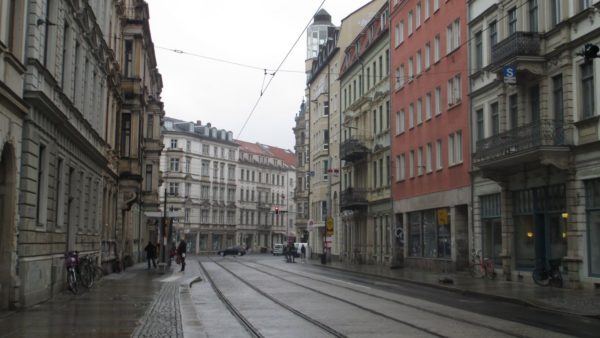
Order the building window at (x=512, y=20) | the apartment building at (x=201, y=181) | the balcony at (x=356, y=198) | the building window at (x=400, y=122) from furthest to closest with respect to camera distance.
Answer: the apartment building at (x=201, y=181), the balcony at (x=356, y=198), the building window at (x=400, y=122), the building window at (x=512, y=20)

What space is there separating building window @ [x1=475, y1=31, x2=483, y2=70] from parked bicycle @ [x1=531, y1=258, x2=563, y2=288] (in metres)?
11.5

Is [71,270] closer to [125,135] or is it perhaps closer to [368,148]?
[125,135]

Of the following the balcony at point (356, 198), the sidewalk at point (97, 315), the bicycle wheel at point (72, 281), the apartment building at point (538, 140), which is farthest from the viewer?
the balcony at point (356, 198)

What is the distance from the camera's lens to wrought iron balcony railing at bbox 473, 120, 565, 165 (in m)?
25.6

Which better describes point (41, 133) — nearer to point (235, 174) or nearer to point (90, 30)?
point (90, 30)

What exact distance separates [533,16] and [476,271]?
11.6 meters

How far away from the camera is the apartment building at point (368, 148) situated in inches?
1978

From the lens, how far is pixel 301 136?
365 ft

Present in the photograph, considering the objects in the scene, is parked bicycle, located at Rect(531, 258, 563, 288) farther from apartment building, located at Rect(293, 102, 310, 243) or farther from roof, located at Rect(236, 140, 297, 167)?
roof, located at Rect(236, 140, 297, 167)

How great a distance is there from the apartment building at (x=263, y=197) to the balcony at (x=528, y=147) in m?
95.9

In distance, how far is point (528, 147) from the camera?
26203 mm

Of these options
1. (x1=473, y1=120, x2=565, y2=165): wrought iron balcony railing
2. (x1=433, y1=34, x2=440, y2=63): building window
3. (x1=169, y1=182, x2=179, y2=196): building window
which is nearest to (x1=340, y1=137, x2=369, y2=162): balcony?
(x1=433, y1=34, x2=440, y2=63): building window

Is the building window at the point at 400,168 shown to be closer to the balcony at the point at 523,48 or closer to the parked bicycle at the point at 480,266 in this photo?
the parked bicycle at the point at 480,266

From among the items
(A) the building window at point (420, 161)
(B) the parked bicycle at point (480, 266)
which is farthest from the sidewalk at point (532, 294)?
(A) the building window at point (420, 161)
